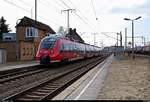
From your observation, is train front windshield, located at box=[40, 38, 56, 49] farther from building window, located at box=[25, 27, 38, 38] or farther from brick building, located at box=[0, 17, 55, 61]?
building window, located at box=[25, 27, 38, 38]

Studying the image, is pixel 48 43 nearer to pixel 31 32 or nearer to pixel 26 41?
pixel 26 41

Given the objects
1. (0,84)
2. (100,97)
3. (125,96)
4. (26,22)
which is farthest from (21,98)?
(26,22)

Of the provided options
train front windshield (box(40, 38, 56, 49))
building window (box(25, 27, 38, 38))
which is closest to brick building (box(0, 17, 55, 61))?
building window (box(25, 27, 38, 38))

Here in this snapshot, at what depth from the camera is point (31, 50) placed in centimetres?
5994

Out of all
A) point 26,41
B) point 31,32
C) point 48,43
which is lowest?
point 48,43

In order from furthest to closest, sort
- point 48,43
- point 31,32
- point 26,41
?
1. point 31,32
2. point 26,41
3. point 48,43

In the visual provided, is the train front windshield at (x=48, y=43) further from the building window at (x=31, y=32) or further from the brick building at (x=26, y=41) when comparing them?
the building window at (x=31, y=32)

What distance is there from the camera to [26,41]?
60.4 m

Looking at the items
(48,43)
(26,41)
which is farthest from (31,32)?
(48,43)

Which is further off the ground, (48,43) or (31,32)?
(31,32)

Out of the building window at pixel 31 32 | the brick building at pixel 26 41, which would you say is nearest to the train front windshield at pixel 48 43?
the brick building at pixel 26 41

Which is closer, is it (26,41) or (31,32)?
(26,41)

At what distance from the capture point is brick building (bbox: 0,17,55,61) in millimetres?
54744

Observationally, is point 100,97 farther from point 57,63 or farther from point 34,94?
point 57,63
